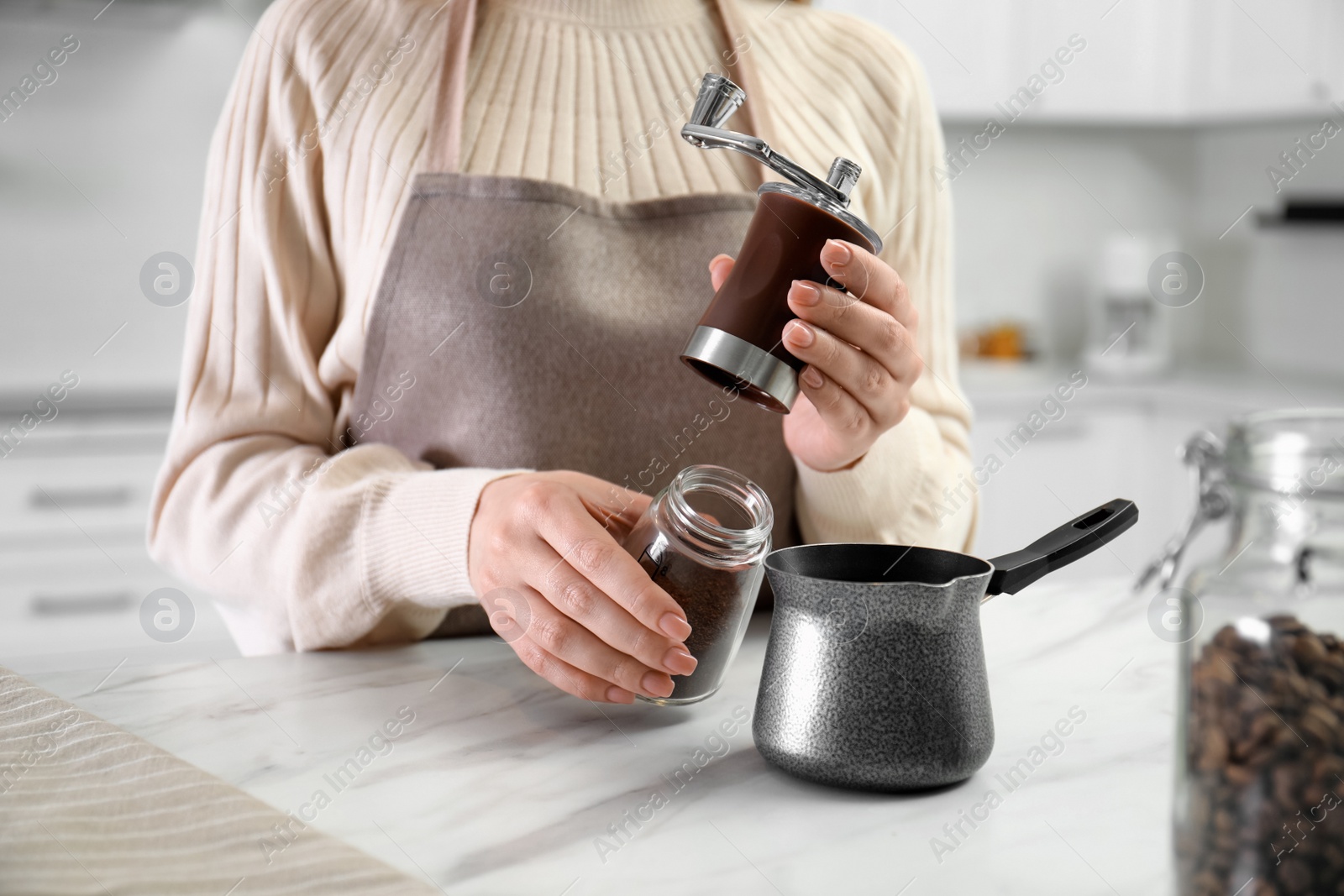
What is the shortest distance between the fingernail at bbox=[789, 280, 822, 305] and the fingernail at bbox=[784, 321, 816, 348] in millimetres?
13

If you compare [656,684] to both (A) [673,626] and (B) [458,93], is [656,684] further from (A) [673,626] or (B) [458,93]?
(B) [458,93]

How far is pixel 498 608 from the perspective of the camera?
2.23 feet

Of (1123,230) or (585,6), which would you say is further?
(1123,230)

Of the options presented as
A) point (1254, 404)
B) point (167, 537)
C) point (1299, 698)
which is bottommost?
point (1254, 404)

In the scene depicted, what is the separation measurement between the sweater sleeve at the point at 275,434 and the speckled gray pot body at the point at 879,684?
31 centimetres

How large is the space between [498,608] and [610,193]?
0.43m

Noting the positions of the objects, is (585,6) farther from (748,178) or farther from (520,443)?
(520,443)

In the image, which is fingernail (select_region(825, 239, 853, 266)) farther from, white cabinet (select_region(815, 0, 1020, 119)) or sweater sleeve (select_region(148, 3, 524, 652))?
white cabinet (select_region(815, 0, 1020, 119))

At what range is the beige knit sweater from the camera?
81 centimetres

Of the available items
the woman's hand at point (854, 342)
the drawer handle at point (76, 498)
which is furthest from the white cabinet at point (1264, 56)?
the drawer handle at point (76, 498)

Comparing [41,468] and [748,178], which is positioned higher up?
[748,178]

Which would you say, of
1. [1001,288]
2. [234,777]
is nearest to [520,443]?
[234,777]

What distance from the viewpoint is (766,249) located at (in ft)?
2.04

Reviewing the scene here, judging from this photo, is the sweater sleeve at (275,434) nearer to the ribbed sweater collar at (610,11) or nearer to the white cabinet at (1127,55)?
the ribbed sweater collar at (610,11)
